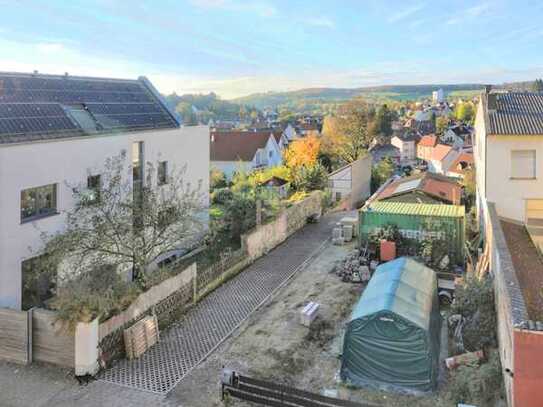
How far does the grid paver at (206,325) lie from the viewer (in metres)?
12.4

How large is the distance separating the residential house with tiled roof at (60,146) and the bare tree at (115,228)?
1.44 ft

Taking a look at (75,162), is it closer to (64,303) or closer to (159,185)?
(159,185)

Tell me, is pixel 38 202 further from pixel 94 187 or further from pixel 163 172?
pixel 163 172

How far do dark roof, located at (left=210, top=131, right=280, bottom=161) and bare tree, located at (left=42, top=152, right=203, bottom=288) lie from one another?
123ft

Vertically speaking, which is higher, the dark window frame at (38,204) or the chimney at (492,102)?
the chimney at (492,102)

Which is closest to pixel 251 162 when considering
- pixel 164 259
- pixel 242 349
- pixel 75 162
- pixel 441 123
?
pixel 164 259

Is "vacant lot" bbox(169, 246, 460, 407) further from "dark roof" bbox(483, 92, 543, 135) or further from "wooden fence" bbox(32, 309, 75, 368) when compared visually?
"dark roof" bbox(483, 92, 543, 135)

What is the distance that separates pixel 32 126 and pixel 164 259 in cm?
877

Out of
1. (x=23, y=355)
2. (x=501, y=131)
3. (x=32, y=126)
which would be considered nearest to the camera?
(x=23, y=355)

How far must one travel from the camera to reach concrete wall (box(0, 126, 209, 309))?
1454cm

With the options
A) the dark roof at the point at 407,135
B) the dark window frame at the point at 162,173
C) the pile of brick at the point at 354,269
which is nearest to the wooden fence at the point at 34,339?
the dark window frame at the point at 162,173

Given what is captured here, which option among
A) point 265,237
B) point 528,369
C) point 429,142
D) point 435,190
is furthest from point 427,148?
point 528,369

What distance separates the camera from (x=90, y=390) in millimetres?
11672

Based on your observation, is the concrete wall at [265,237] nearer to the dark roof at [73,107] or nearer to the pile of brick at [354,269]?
the pile of brick at [354,269]
